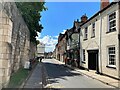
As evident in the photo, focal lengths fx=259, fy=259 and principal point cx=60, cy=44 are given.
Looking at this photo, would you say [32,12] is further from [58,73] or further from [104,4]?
[58,73]

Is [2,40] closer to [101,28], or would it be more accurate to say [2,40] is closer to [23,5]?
[101,28]

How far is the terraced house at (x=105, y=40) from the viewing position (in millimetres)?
19219

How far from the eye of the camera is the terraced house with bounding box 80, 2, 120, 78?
19.2 m

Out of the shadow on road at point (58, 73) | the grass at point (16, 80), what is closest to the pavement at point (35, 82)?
the grass at point (16, 80)

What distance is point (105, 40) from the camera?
2198cm

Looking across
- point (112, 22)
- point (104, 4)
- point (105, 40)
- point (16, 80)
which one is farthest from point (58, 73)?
point (16, 80)

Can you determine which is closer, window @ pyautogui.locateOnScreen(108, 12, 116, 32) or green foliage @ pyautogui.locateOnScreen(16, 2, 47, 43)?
window @ pyautogui.locateOnScreen(108, 12, 116, 32)

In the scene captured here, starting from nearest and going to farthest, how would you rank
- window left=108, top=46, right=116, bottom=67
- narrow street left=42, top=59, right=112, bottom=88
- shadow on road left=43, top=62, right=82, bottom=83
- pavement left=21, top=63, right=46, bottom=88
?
pavement left=21, top=63, right=46, bottom=88, narrow street left=42, top=59, right=112, bottom=88, shadow on road left=43, top=62, right=82, bottom=83, window left=108, top=46, right=116, bottom=67

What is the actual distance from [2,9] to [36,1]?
23.7 metres

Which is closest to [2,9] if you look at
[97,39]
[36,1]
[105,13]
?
[105,13]

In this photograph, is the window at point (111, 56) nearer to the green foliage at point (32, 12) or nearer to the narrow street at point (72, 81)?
the narrow street at point (72, 81)

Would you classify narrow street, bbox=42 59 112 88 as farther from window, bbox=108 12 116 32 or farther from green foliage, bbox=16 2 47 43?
green foliage, bbox=16 2 47 43

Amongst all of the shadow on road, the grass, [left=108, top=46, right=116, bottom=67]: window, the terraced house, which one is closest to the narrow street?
the shadow on road

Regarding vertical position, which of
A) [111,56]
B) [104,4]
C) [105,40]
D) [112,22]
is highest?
[104,4]
